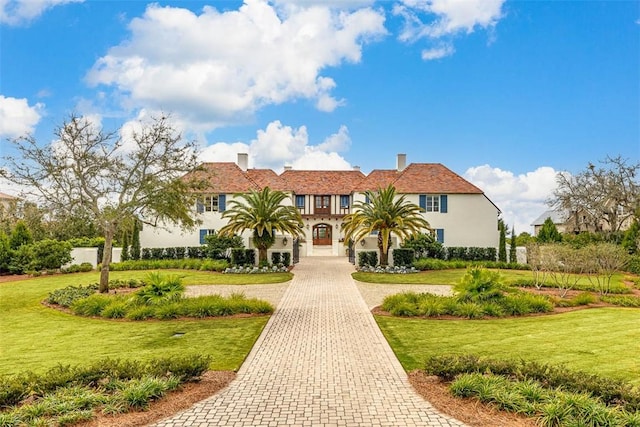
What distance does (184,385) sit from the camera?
320 inches

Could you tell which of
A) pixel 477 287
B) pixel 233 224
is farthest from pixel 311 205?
pixel 477 287

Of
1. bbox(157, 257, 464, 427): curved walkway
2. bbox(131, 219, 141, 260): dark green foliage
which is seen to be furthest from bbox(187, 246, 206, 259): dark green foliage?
bbox(157, 257, 464, 427): curved walkway

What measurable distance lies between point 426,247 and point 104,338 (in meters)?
24.5

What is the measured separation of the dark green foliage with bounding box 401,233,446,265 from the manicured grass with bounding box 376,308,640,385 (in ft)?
55.8

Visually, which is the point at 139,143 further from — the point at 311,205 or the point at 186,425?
the point at 311,205

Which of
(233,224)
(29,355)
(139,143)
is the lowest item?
(29,355)

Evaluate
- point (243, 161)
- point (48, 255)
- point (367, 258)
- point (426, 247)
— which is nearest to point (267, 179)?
point (243, 161)

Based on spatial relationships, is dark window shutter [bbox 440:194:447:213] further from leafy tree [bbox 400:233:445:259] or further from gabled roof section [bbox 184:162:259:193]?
gabled roof section [bbox 184:162:259:193]

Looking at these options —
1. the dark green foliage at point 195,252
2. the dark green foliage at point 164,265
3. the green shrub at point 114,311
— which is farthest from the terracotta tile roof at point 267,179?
the green shrub at point 114,311

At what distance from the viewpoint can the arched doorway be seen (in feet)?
135

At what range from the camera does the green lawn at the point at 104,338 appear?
10.3 m

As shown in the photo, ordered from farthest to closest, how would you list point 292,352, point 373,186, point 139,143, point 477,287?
point 373,186 → point 139,143 → point 477,287 → point 292,352

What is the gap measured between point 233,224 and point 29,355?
17113mm

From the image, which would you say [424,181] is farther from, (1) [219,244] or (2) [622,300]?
(2) [622,300]
